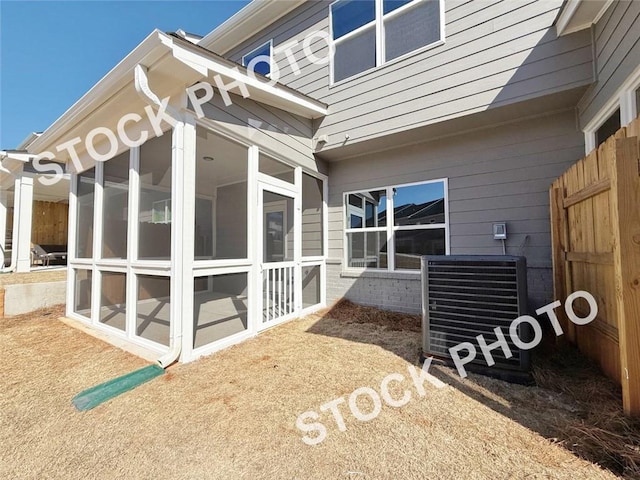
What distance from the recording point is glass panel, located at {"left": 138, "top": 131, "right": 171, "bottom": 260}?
3.19 metres

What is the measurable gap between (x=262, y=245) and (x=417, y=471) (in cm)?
300

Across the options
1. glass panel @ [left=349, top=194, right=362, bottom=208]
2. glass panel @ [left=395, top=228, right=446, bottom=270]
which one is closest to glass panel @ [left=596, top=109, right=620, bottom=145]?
glass panel @ [left=395, top=228, right=446, bottom=270]

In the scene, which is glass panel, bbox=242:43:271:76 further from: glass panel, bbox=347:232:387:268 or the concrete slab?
the concrete slab

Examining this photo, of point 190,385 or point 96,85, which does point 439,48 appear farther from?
point 190,385

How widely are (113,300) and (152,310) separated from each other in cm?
91

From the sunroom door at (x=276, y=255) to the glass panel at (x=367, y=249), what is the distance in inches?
49.5

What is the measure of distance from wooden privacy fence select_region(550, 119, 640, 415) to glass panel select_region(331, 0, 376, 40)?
3970 mm

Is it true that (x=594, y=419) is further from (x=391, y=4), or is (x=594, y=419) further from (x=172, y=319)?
(x=391, y=4)

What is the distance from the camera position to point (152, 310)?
137 inches

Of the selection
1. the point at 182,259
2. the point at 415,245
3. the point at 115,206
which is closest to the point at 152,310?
the point at 182,259

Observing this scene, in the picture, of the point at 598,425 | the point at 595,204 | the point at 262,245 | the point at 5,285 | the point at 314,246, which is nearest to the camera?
the point at 598,425

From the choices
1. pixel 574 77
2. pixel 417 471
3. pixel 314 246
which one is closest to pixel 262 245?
pixel 314 246

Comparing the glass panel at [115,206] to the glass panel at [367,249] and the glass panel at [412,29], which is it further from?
the glass panel at [412,29]

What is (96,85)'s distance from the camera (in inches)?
125
